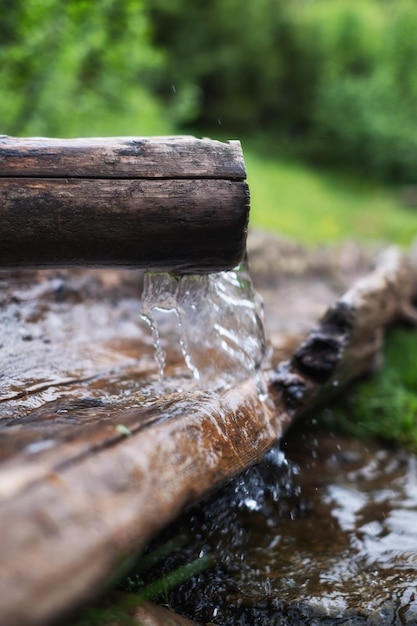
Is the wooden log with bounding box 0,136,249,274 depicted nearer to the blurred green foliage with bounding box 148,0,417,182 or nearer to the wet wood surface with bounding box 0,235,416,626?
the wet wood surface with bounding box 0,235,416,626

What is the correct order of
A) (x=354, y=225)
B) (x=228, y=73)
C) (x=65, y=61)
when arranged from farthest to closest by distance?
(x=228, y=73), (x=354, y=225), (x=65, y=61)

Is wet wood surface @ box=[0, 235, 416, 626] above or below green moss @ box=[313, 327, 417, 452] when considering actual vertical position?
above

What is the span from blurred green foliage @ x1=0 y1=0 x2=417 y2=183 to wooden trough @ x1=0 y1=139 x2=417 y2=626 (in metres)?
2.84

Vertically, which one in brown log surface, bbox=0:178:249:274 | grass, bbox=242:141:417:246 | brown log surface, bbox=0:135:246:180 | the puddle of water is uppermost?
brown log surface, bbox=0:135:246:180

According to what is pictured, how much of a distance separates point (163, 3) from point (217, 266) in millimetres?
15918

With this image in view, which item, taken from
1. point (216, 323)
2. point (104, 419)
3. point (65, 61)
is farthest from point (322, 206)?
point (104, 419)

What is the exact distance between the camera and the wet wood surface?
1079 mm

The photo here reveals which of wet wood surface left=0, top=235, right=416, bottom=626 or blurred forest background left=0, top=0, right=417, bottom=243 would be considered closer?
wet wood surface left=0, top=235, right=416, bottom=626

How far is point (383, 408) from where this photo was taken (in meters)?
3.57

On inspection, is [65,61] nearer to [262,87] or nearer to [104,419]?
[104,419]

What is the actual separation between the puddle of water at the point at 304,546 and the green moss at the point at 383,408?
1.07 feet

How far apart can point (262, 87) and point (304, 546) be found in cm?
1730

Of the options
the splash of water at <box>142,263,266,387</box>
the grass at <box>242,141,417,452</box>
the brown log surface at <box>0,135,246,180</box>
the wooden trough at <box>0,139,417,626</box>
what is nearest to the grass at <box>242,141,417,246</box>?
the grass at <box>242,141,417,452</box>

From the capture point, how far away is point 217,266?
2164 mm
